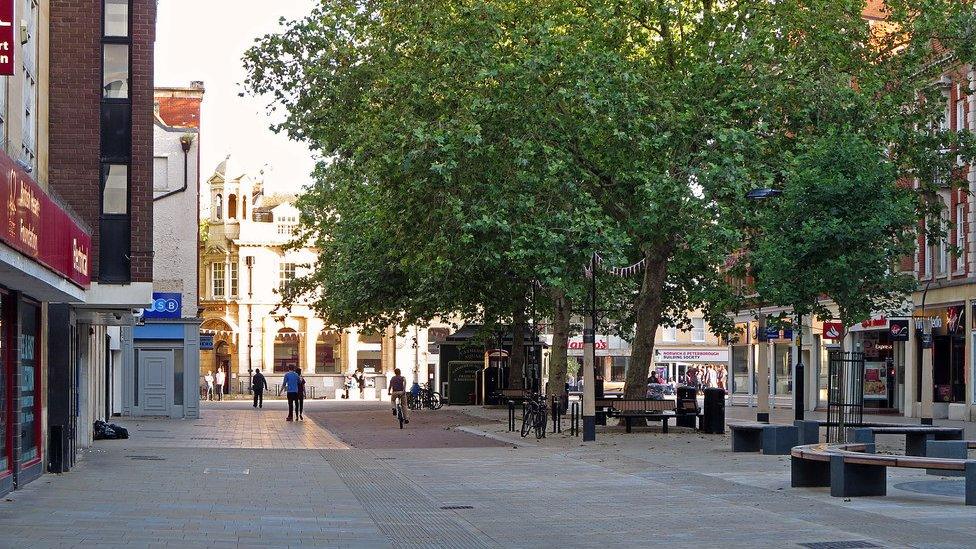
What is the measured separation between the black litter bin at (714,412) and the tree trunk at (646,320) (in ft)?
5.60

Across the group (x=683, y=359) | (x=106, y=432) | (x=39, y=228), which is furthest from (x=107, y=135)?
(x=683, y=359)

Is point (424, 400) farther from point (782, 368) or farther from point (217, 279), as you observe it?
point (217, 279)

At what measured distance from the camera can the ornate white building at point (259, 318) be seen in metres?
99.0

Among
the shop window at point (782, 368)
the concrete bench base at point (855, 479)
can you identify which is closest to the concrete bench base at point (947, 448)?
the concrete bench base at point (855, 479)

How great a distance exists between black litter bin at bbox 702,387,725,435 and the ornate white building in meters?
64.2

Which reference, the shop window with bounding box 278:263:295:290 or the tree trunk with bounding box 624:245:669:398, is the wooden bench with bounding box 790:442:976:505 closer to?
the tree trunk with bounding box 624:245:669:398

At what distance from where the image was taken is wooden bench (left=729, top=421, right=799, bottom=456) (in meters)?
25.7

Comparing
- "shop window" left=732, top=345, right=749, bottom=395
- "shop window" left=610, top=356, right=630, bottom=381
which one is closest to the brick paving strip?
"shop window" left=732, top=345, right=749, bottom=395

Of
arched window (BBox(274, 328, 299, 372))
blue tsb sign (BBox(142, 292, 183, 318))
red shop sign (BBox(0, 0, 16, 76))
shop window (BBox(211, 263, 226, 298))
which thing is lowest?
arched window (BBox(274, 328, 299, 372))

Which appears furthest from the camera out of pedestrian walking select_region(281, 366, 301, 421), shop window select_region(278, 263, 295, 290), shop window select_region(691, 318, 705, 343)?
shop window select_region(691, 318, 705, 343)


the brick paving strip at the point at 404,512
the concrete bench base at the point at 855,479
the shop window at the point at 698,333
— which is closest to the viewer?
the brick paving strip at the point at 404,512

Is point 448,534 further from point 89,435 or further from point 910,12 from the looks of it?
point 910,12

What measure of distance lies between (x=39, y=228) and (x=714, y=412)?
19739 millimetres

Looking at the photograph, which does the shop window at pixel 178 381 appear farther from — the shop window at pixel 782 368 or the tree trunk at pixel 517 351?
the shop window at pixel 782 368
